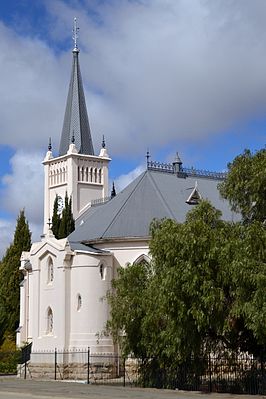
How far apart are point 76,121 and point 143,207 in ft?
133

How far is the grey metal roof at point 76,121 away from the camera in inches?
3442

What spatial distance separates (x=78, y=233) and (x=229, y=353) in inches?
749

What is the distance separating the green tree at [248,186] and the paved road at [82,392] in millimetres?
7673

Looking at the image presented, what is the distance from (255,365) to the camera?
32.2 metres

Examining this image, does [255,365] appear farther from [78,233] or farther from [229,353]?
[78,233]

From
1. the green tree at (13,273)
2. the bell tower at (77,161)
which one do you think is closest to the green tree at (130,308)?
the green tree at (13,273)

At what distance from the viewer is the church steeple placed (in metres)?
87.4

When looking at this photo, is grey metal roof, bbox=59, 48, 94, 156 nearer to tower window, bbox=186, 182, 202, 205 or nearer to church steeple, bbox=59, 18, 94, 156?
church steeple, bbox=59, 18, 94, 156

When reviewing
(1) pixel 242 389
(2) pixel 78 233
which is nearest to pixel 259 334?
(1) pixel 242 389

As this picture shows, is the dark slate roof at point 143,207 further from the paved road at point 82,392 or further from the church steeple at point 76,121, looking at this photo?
the church steeple at point 76,121

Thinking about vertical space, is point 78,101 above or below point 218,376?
above

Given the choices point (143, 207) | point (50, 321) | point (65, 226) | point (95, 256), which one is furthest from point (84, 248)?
point (65, 226)

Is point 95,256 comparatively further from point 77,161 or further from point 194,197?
point 77,161

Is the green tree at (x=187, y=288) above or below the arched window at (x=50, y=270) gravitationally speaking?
below
